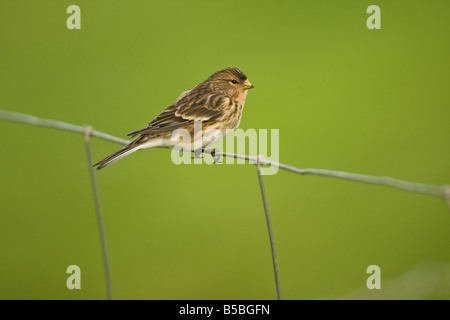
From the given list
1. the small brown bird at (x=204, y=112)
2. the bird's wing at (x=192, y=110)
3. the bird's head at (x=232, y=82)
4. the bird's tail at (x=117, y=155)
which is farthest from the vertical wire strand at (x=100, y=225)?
the bird's head at (x=232, y=82)

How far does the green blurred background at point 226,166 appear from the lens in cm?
666

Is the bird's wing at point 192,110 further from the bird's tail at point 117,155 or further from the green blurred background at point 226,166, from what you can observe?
the green blurred background at point 226,166

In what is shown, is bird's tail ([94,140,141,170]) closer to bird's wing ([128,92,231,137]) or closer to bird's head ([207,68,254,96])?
bird's wing ([128,92,231,137])

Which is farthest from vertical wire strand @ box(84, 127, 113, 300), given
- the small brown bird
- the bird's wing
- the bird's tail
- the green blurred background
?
the green blurred background

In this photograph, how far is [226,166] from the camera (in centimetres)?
779

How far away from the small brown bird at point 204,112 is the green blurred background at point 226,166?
7.18 ft

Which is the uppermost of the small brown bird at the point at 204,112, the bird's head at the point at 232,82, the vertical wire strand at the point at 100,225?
the bird's head at the point at 232,82

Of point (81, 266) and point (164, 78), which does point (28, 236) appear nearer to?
point (81, 266)

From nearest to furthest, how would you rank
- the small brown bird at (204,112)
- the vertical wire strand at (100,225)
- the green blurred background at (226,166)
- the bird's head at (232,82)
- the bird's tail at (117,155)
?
the vertical wire strand at (100,225), the bird's tail at (117,155), the small brown bird at (204,112), the bird's head at (232,82), the green blurred background at (226,166)

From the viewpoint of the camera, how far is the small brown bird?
415cm

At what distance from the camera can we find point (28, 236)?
695 cm

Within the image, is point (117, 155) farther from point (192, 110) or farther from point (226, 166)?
point (226, 166)

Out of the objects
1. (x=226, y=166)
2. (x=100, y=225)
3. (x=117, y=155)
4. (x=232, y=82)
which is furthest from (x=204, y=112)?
(x=226, y=166)

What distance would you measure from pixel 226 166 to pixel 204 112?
3.35 meters
